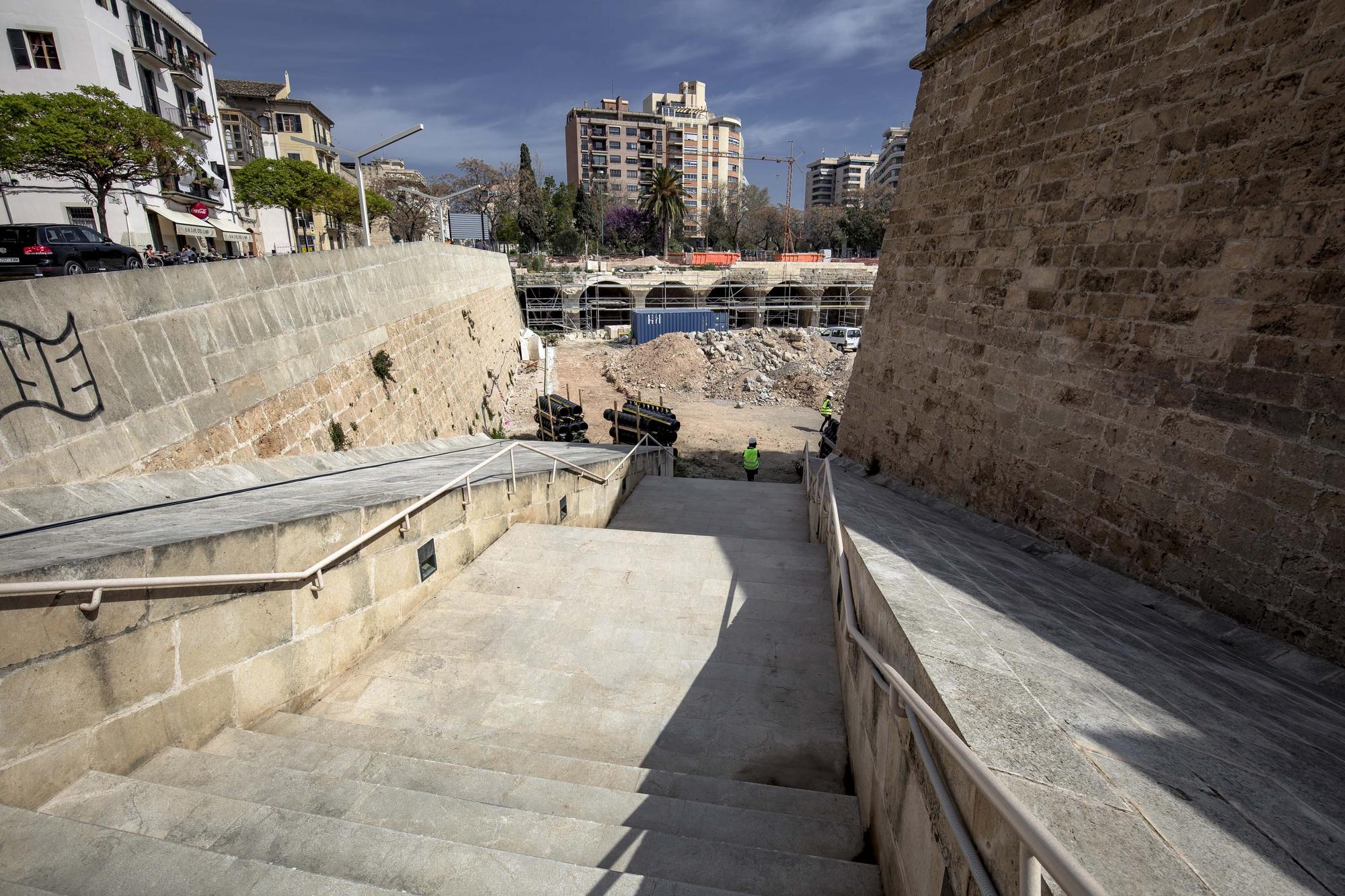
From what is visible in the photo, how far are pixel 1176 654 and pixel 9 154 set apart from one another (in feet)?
72.1

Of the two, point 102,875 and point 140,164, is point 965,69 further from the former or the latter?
point 140,164

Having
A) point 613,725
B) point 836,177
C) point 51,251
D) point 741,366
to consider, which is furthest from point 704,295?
point 836,177

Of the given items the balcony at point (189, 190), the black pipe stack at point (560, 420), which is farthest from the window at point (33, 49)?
the black pipe stack at point (560, 420)

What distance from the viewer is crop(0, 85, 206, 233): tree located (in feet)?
44.6

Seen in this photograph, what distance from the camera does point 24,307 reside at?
351 cm

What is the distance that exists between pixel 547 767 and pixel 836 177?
161176mm

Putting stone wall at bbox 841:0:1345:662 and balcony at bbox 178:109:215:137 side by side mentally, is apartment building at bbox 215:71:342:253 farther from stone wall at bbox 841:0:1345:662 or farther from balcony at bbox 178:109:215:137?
stone wall at bbox 841:0:1345:662

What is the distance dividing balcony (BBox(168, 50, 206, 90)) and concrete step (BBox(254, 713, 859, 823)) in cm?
3431

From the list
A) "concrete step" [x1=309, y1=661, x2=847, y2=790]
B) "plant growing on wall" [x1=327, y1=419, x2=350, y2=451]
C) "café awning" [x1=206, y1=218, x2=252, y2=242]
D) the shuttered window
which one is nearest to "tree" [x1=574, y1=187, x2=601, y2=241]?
"café awning" [x1=206, y1=218, x2=252, y2=242]

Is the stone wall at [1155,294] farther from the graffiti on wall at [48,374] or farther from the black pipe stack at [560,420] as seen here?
the black pipe stack at [560,420]

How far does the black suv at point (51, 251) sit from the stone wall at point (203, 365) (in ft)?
13.0

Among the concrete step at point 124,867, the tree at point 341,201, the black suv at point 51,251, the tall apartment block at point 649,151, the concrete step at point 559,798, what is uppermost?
the tall apartment block at point 649,151

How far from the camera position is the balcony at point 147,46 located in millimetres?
23016

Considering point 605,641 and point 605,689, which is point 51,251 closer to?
point 605,641
